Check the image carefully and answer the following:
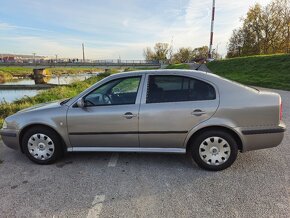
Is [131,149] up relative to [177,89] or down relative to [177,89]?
down

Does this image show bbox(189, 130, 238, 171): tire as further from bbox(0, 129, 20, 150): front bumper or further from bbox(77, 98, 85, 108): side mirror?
bbox(0, 129, 20, 150): front bumper

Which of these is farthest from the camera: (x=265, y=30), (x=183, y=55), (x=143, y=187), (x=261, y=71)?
(x=183, y=55)

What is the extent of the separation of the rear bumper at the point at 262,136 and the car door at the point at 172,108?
0.64 meters

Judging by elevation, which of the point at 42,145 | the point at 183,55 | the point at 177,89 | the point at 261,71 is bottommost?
the point at 42,145

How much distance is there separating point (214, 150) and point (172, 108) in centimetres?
90

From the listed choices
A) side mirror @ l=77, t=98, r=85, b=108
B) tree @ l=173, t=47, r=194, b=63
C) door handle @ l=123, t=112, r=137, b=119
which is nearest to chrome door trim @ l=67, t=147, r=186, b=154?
door handle @ l=123, t=112, r=137, b=119

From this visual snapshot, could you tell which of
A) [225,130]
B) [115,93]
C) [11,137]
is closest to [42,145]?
[11,137]

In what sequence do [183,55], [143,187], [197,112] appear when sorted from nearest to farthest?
[143,187] → [197,112] → [183,55]

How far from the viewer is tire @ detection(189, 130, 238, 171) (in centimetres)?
352

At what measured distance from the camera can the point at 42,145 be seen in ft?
12.9

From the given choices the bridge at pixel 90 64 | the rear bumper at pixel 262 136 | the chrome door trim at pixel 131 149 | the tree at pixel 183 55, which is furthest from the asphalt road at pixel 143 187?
the tree at pixel 183 55

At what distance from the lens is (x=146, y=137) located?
366cm

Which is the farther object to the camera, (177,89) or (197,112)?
(177,89)

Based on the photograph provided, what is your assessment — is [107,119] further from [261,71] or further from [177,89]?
[261,71]
